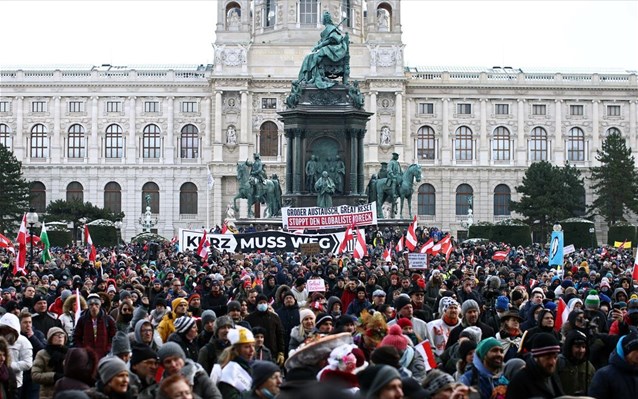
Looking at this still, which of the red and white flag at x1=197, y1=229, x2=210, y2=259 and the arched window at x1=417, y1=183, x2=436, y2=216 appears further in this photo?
the arched window at x1=417, y1=183, x2=436, y2=216

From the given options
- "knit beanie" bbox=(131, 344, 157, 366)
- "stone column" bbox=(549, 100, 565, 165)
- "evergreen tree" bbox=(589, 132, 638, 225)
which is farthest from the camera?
"stone column" bbox=(549, 100, 565, 165)

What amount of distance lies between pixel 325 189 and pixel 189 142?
55669 millimetres

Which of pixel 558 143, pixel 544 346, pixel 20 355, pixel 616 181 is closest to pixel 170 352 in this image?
pixel 544 346

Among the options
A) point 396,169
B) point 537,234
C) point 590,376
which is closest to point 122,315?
point 590,376

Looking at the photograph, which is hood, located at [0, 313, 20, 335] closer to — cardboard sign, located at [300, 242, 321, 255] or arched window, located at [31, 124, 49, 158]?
cardboard sign, located at [300, 242, 321, 255]

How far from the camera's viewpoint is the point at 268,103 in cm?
10181

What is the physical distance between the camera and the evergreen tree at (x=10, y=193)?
89.9m

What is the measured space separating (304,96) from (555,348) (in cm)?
4164

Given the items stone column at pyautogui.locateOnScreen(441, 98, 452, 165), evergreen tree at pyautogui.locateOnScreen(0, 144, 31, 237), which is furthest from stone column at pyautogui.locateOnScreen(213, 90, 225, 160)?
stone column at pyautogui.locateOnScreen(441, 98, 452, 165)

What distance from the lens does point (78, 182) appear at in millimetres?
104188

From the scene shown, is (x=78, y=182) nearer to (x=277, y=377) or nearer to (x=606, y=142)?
(x=606, y=142)

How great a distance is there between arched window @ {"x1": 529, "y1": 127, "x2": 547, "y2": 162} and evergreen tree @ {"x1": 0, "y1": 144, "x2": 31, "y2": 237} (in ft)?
138

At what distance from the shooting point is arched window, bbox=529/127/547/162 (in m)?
105

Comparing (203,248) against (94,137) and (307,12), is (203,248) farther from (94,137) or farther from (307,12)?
(307,12)
